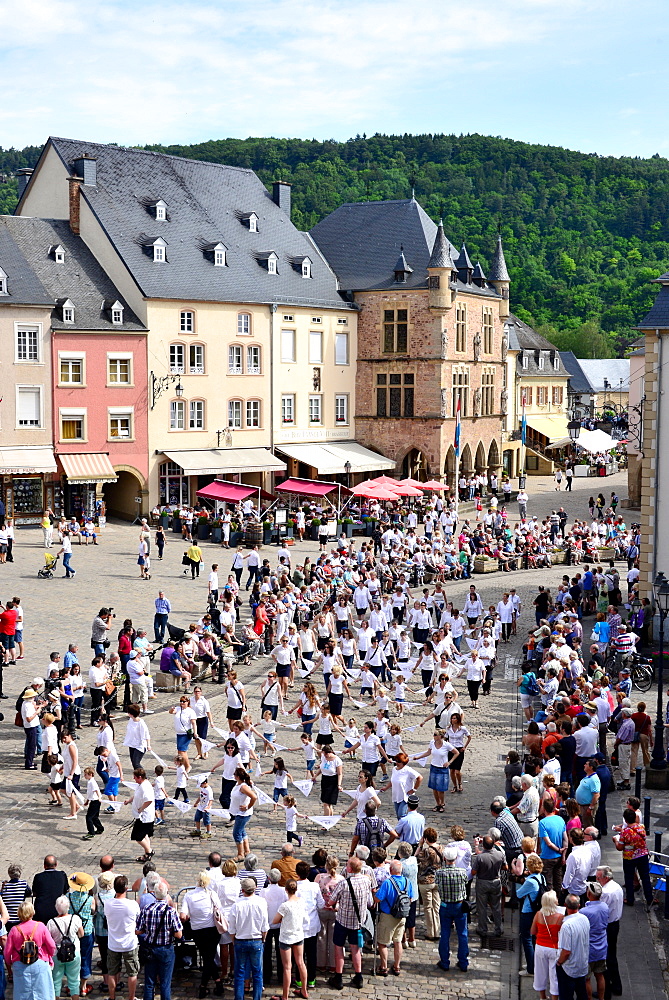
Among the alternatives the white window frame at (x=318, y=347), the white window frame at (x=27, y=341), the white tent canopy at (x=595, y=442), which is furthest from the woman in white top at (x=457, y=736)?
the white window frame at (x=318, y=347)

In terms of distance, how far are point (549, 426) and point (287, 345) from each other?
3141cm

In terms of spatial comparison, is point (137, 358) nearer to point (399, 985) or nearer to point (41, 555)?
point (41, 555)

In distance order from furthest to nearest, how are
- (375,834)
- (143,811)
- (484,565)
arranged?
(484,565) → (143,811) → (375,834)

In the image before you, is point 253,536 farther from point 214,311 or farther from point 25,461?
point 214,311

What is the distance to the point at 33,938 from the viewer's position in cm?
1069

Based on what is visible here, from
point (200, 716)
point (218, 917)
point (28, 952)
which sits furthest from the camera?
point (200, 716)

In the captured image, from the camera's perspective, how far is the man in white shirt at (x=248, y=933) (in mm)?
11273

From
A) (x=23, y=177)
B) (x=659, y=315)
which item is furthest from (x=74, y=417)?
(x=659, y=315)

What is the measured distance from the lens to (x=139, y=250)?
48031mm

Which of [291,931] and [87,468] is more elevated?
[87,468]

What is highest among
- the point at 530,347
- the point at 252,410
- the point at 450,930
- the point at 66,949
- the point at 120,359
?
the point at 530,347

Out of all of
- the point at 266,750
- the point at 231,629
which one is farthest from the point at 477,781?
the point at 231,629

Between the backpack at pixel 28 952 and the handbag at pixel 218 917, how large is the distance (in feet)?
5.91

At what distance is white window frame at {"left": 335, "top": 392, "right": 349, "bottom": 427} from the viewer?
56.5 metres
